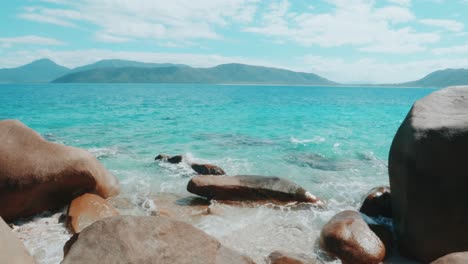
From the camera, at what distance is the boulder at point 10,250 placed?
4.10m

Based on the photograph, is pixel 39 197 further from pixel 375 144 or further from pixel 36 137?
pixel 375 144

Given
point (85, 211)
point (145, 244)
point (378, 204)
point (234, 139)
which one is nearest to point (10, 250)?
point (145, 244)

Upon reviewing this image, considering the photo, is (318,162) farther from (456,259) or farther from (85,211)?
(456,259)

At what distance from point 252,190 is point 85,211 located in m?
4.75

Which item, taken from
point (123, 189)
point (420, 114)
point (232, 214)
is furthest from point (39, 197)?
point (420, 114)

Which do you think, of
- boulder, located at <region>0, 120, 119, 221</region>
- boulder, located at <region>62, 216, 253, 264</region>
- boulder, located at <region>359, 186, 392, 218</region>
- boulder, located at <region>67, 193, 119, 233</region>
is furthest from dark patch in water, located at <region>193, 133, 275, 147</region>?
boulder, located at <region>62, 216, 253, 264</region>

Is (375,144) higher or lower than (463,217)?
lower

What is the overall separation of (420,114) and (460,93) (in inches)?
67.0

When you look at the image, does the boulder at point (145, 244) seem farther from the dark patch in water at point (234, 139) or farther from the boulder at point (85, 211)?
the dark patch in water at point (234, 139)

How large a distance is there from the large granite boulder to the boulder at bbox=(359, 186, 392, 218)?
197 centimetres

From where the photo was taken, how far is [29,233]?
8102 mm

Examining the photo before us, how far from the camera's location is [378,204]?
31.9 feet

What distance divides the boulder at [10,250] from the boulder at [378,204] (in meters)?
8.31

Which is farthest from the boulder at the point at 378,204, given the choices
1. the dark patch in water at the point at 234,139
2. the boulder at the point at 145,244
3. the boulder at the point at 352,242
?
the dark patch in water at the point at 234,139
